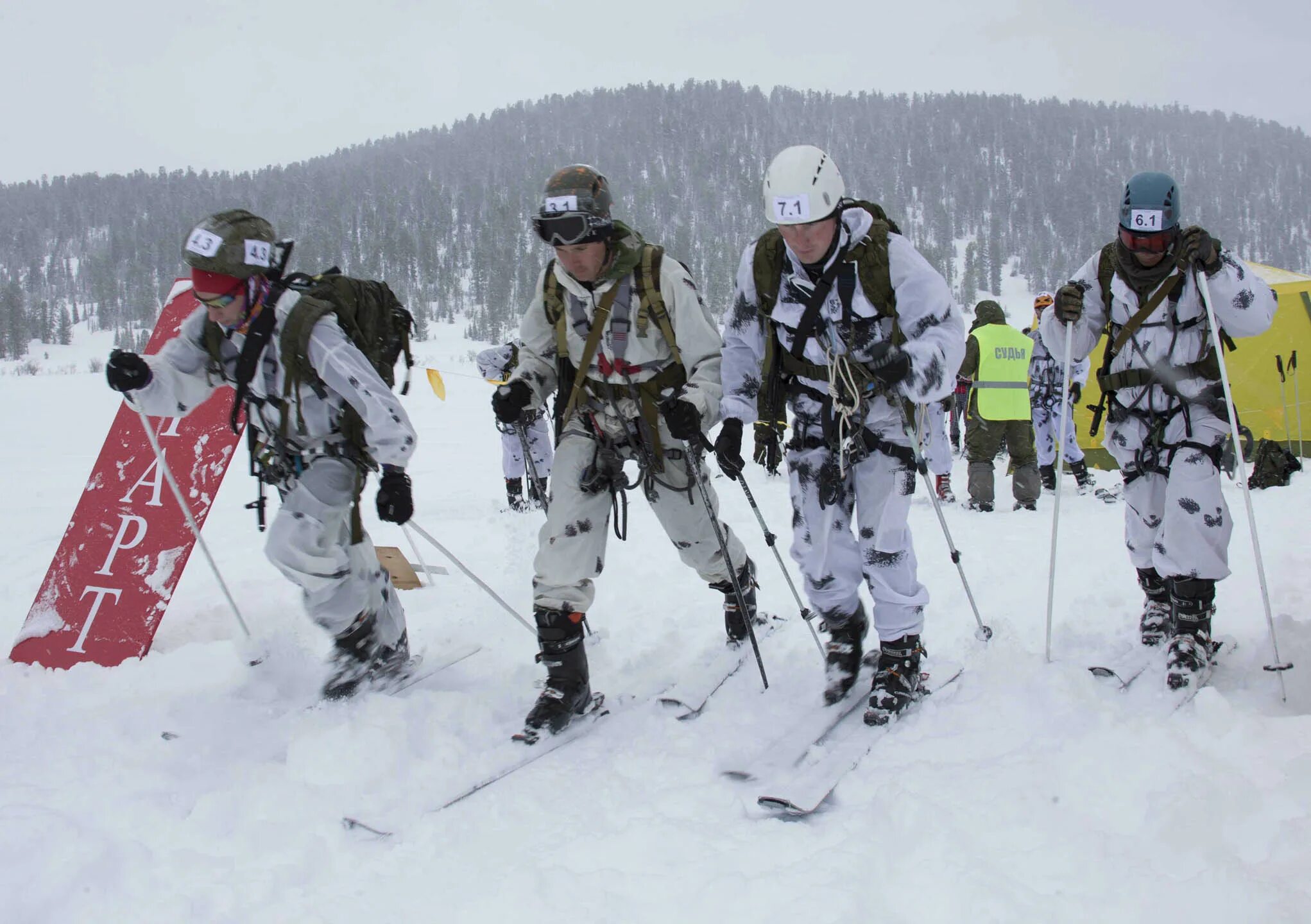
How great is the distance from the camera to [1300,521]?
7.26m

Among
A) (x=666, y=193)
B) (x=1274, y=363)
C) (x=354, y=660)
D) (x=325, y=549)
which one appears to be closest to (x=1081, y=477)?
(x=1274, y=363)

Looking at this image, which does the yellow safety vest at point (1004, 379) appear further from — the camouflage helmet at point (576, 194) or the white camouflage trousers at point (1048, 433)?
the camouflage helmet at point (576, 194)

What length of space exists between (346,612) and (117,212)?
120m

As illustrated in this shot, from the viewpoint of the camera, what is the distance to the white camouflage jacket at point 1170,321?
3693 mm

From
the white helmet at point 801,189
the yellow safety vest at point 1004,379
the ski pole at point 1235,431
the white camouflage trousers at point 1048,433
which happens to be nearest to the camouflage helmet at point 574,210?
the white helmet at point 801,189

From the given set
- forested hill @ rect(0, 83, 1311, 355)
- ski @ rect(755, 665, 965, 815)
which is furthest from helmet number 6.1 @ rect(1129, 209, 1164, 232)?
forested hill @ rect(0, 83, 1311, 355)

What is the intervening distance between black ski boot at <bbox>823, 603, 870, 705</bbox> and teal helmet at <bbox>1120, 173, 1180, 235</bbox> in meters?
2.19

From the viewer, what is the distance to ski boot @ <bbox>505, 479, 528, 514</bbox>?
9898mm

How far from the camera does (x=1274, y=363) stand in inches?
479

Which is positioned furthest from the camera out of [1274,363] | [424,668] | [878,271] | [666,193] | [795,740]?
[666,193]

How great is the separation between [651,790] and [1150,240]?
331 centimetres

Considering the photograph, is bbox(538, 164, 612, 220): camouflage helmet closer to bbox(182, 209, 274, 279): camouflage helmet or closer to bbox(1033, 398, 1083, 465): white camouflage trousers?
bbox(182, 209, 274, 279): camouflage helmet

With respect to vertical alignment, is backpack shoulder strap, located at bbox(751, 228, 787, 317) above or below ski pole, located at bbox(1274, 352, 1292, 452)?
above

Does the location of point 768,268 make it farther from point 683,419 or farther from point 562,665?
point 562,665
